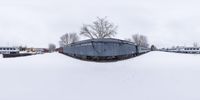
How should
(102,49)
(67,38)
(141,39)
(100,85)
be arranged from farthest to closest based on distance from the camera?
(141,39)
(67,38)
(102,49)
(100,85)

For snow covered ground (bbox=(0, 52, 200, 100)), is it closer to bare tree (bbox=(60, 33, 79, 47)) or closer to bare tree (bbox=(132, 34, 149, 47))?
bare tree (bbox=(60, 33, 79, 47))

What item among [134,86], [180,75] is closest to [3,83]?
[134,86]

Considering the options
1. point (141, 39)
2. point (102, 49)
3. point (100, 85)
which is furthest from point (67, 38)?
point (100, 85)

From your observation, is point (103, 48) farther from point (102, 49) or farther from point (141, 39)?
point (141, 39)

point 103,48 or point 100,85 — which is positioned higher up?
point 103,48

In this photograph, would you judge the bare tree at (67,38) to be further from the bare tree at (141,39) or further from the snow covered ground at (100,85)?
the snow covered ground at (100,85)

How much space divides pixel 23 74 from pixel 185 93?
853 centimetres

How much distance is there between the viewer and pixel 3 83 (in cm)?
1305

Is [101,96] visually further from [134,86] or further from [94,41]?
[94,41]

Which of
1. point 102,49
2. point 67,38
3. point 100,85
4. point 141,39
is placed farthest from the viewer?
point 141,39

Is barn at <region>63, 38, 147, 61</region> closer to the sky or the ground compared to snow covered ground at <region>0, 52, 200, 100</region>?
closer to the sky

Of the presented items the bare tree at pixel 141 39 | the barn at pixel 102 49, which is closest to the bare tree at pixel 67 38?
the bare tree at pixel 141 39

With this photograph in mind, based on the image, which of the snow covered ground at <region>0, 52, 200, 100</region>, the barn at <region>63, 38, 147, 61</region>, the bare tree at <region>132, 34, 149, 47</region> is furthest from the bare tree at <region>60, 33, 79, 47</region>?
the snow covered ground at <region>0, 52, 200, 100</region>

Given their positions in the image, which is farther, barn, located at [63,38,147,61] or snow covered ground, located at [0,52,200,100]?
barn, located at [63,38,147,61]
